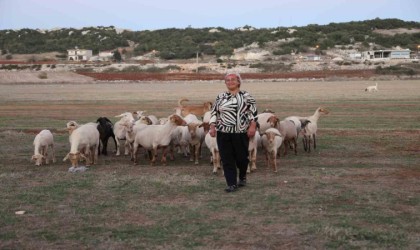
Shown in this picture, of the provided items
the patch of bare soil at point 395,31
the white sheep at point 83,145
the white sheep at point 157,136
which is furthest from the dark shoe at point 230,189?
the patch of bare soil at point 395,31

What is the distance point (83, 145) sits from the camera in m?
13.8

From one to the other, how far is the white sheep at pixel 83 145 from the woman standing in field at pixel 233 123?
4.20 meters

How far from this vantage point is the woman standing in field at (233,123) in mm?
10461

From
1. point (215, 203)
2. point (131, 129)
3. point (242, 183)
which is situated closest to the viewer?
point (215, 203)

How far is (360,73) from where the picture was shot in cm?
7869

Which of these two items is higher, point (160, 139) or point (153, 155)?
point (160, 139)

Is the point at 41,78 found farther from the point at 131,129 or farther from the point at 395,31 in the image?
the point at 395,31

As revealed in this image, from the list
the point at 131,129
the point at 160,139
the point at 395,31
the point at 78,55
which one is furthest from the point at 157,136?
the point at 395,31

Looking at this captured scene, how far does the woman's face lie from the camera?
10.4 metres

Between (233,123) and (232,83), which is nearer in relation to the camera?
(232,83)

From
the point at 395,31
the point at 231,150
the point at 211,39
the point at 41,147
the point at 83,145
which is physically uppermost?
the point at 395,31

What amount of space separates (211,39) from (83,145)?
13897 centimetres

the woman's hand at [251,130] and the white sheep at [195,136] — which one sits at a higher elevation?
the woman's hand at [251,130]

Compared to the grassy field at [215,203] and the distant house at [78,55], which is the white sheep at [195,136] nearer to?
the grassy field at [215,203]
